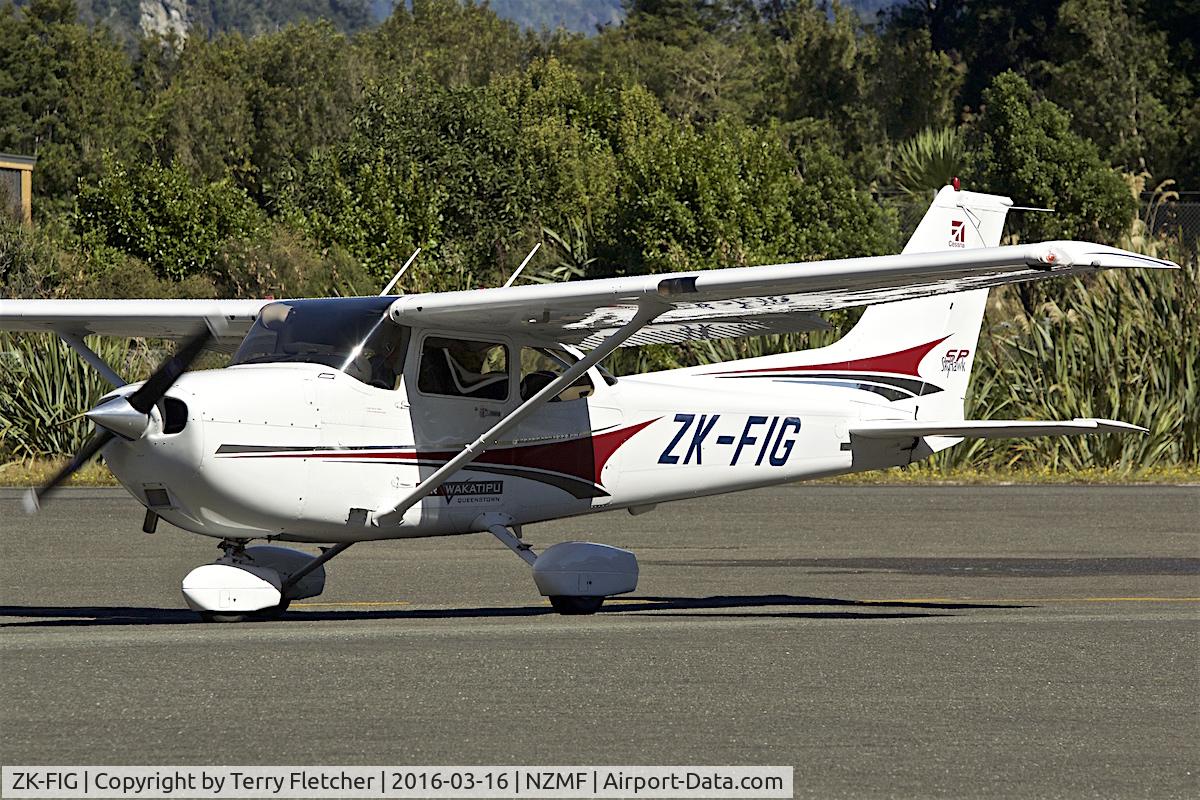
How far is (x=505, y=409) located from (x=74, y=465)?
258cm

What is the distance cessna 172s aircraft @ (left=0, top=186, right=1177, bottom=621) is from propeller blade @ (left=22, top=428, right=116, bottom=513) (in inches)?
0.8

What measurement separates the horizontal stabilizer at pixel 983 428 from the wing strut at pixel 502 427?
2507 mm

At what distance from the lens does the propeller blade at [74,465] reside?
31.2 feet

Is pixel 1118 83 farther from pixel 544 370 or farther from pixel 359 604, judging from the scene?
pixel 359 604

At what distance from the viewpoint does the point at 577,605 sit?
10891mm

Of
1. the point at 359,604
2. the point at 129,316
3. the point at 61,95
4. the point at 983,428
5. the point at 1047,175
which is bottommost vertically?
the point at 61,95

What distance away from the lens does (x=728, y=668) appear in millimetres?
8109

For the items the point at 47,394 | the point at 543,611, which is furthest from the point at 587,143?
the point at 543,611

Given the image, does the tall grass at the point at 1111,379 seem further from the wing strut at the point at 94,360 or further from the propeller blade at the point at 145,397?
the propeller blade at the point at 145,397

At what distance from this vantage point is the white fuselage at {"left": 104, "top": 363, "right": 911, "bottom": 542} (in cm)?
967

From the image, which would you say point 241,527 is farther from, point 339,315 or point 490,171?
point 490,171

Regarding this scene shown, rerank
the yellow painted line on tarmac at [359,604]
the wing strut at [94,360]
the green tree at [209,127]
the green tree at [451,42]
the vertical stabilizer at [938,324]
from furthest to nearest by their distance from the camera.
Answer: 1. the green tree at [451,42]
2. the green tree at [209,127]
3. the vertical stabilizer at [938,324]
4. the yellow painted line on tarmac at [359,604]
5. the wing strut at [94,360]
